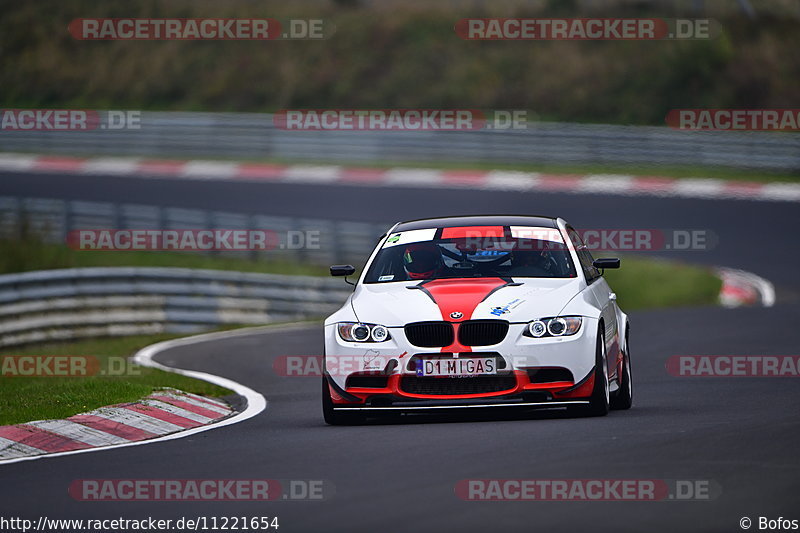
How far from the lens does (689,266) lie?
26.3 metres

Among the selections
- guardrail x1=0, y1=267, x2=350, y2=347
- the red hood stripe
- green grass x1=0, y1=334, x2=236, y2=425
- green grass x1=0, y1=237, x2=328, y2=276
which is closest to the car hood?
the red hood stripe

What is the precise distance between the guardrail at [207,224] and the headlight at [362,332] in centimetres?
1525

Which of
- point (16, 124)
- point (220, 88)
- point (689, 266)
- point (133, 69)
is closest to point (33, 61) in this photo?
point (133, 69)

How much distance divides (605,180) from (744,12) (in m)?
14.4

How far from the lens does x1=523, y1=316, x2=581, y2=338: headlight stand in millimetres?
10180

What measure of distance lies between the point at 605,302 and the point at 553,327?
1.18 metres

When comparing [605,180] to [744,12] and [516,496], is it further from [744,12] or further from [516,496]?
[516,496]

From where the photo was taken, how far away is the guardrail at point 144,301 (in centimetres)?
2019

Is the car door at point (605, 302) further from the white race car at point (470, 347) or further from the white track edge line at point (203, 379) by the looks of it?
the white track edge line at point (203, 379)

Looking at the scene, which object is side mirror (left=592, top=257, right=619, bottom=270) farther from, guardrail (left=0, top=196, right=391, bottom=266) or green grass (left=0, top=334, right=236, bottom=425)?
guardrail (left=0, top=196, right=391, bottom=266)

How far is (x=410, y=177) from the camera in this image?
118 ft

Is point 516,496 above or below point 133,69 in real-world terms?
below

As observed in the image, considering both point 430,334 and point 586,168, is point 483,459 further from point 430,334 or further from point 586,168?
point 586,168

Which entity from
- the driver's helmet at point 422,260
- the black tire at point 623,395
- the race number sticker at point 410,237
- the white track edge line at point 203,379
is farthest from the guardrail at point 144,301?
the black tire at point 623,395
